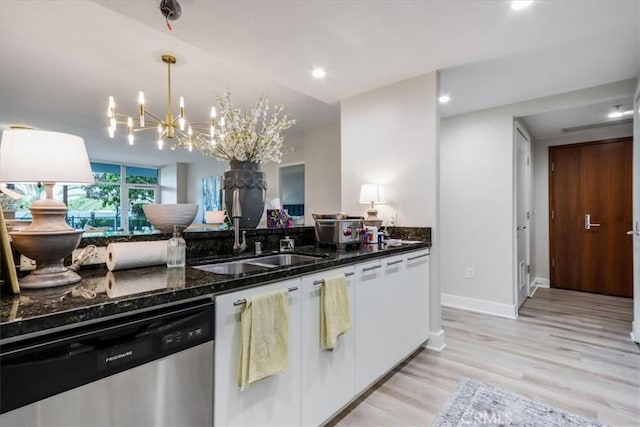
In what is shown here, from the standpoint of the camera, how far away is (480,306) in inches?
145

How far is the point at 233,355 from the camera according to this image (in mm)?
1202

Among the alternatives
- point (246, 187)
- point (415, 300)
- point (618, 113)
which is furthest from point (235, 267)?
point (618, 113)

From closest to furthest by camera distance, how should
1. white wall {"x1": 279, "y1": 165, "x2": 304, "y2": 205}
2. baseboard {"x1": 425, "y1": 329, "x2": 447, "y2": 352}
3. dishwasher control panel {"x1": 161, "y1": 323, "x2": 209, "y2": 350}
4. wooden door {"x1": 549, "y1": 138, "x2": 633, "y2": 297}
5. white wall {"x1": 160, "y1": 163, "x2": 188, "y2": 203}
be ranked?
dishwasher control panel {"x1": 161, "y1": 323, "x2": 209, "y2": 350} → baseboard {"x1": 425, "y1": 329, "x2": 447, "y2": 352} → wooden door {"x1": 549, "y1": 138, "x2": 633, "y2": 297} → white wall {"x1": 279, "y1": 165, "x2": 304, "y2": 205} → white wall {"x1": 160, "y1": 163, "x2": 188, "y2": 203}

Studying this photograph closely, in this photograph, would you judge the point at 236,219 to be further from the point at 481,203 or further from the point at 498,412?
the point at 481,203

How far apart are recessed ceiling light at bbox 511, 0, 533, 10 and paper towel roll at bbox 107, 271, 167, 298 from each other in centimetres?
236

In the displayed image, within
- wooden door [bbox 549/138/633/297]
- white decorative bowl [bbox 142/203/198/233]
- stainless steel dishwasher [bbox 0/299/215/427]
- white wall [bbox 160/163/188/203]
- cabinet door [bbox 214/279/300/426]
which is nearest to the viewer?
stainless steel dishwasher [bbox 0/299/215/427]

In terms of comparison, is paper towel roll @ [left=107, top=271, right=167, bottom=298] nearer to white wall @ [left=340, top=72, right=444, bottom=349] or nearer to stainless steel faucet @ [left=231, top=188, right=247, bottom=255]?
stainless steel faucet @ [left=231, top=188, right=247, bottom=255]

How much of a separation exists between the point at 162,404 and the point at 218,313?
31cm

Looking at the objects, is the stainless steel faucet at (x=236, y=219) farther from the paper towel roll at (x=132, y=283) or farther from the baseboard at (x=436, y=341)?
the baseboard at (x=436, y=341)

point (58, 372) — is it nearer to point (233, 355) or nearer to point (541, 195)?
point (233, 355)

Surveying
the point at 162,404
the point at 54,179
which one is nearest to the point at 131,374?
the point at 162,404

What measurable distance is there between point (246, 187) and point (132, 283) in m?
0.92

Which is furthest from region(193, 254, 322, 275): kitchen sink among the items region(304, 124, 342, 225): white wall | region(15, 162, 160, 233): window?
region(15, 162, 160, 233): window

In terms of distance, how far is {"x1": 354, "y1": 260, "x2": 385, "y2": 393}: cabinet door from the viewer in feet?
6.10
